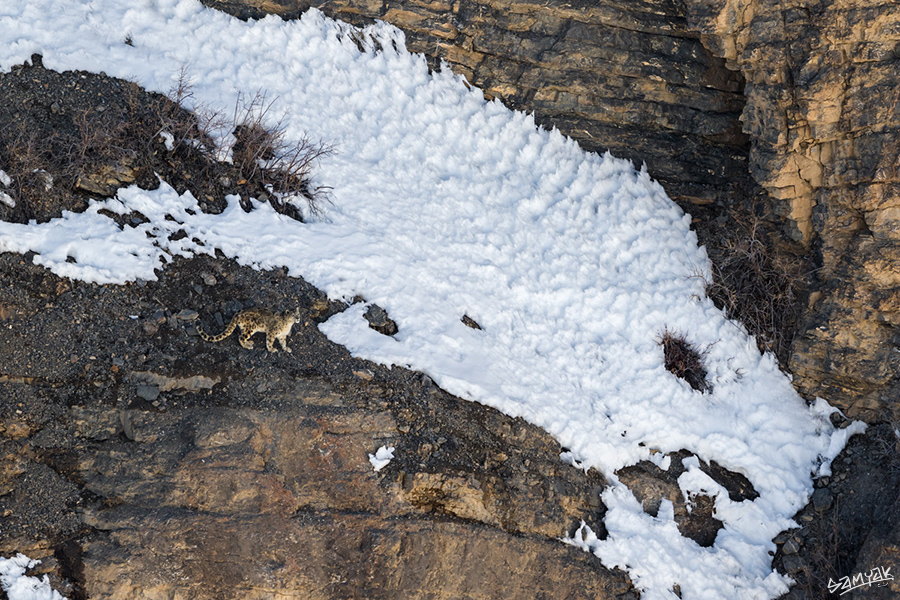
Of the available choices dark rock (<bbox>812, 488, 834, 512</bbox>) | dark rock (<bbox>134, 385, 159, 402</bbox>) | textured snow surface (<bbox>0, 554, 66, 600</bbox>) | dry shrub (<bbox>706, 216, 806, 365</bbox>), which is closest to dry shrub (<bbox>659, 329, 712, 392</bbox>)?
dry shrub (<bbox>706, 216, 806, 365</bbox>)

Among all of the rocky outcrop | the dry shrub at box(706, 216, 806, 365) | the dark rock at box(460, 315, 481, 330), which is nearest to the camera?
the rocky outcrop

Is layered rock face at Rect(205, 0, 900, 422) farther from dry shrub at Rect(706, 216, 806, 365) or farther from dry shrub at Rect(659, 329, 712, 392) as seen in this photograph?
dry shrub at Rect(659, 329, 712, 392)

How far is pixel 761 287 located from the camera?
9641mm

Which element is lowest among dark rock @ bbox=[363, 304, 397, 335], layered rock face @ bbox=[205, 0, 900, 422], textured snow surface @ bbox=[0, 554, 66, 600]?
textured snow surface @ bbox=[0, 554, 66, 600]

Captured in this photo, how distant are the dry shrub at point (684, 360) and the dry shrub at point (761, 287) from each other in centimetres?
104

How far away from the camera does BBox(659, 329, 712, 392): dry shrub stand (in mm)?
9039

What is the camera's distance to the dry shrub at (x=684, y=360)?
9.04 metres

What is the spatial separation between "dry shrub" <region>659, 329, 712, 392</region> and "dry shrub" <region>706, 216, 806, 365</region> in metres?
1.04

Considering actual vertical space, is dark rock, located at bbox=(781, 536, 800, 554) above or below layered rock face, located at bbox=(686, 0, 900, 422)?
below

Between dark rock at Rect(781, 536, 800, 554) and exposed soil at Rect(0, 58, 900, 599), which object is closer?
exposed soil at Rect(0, 58, 900, 599)

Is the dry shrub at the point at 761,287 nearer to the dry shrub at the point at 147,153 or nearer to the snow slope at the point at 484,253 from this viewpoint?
the snow slope at the point at 484,253

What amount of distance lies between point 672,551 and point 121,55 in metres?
9.73

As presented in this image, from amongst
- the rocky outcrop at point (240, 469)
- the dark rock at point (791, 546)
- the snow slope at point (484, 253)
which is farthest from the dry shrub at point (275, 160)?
the dark rock at point (791, 546)

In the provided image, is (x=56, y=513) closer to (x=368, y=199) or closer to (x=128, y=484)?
(x=128, y=484)
